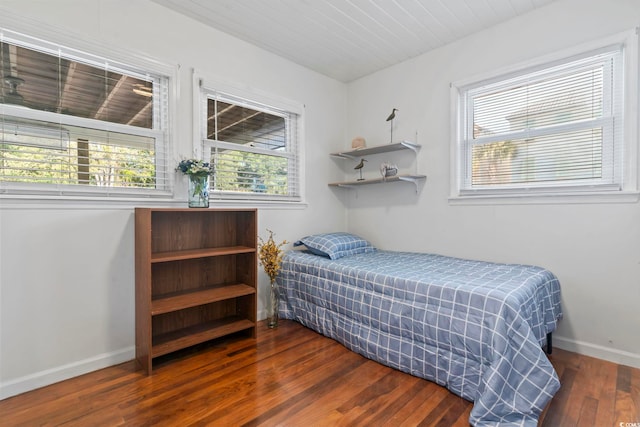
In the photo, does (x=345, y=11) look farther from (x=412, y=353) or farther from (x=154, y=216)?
Result: (x=412, y=353)

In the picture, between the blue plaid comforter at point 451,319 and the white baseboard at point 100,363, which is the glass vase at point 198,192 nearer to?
the blue plaid comforter at point 451,319

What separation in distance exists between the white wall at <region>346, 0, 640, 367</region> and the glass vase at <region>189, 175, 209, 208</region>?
1871mm

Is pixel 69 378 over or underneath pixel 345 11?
underneath

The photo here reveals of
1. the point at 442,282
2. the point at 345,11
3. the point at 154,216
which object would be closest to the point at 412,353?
the point at 442,282

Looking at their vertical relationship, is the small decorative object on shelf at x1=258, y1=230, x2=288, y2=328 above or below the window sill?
below

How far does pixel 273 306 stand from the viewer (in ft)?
9.41

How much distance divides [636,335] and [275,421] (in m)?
2.38

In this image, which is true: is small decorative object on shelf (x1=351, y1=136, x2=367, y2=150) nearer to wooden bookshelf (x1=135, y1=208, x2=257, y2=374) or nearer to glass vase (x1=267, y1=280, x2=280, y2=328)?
wooden bookshelf (x1=135, y1=208, x2=257, y2=374)

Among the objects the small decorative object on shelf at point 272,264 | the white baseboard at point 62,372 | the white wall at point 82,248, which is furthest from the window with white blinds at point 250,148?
the white baseboard at point 62,372

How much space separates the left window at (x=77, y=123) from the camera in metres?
1.87

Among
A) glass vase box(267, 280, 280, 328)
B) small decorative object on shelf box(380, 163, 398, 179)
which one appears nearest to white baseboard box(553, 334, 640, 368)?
small decorative object on shelf box(380, 163, 398, 179)

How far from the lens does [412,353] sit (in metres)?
1.97

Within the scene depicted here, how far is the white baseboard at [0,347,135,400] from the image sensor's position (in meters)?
1.82

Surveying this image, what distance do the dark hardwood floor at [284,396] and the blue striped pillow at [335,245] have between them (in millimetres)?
877
